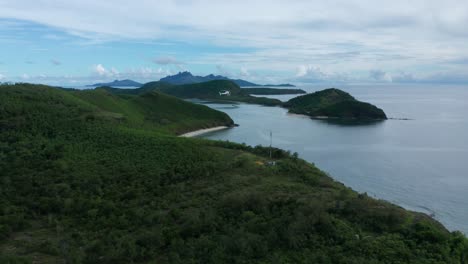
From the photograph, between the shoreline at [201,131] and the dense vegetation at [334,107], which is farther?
the dense vegetation at [334,107]

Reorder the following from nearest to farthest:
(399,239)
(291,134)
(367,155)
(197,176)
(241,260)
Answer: (241,260) < (399,239) < (197,176) < (367,155) < (291,134)

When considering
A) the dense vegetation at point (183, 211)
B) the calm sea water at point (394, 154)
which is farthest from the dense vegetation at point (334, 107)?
the dense vegetation at point (183, 211)

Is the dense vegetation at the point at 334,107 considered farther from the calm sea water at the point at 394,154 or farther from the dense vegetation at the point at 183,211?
the dense vegetation at the point at 183,211

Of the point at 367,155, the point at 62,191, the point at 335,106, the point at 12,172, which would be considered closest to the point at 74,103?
the point at 12,172

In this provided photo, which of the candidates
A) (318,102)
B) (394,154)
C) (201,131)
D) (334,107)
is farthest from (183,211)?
(318,102)

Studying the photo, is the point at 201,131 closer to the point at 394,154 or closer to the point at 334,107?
the point at 394,154

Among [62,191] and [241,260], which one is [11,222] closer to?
[62,191]
